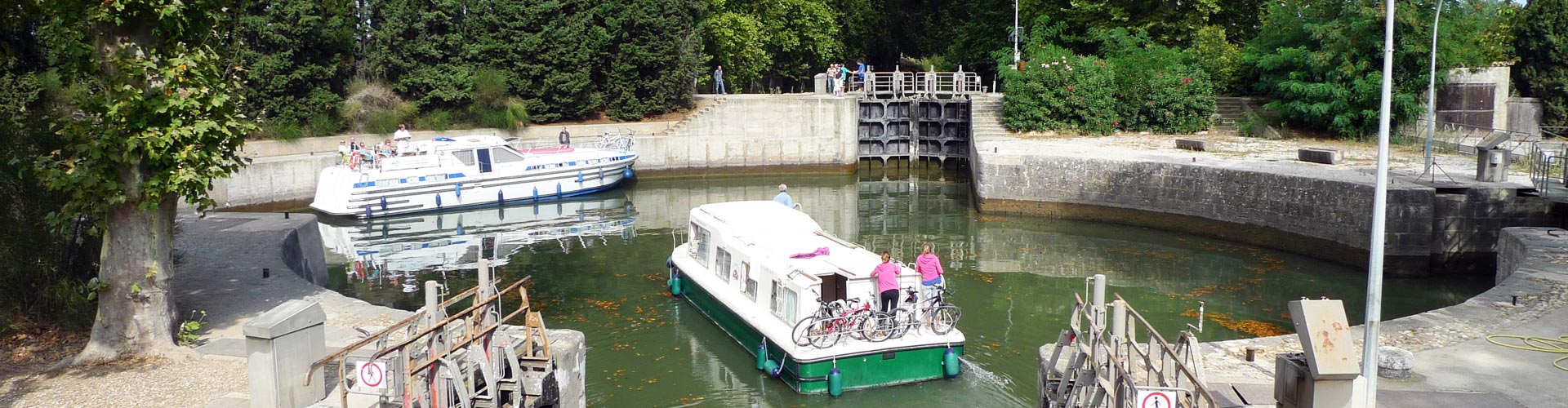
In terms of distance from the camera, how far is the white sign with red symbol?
31.4 ft

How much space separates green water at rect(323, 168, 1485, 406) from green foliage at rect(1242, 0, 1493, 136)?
9.87 meters

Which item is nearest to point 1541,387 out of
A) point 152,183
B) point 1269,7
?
point 152,183


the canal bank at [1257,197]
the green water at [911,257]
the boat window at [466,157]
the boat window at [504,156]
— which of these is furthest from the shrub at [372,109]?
the canal bank at [1257,197]

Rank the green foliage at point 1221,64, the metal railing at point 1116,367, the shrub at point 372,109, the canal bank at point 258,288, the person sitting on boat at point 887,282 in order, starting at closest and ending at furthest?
the metal railing at point 1116,367 → the canal bank at point 258,288 → the person sitting on boat at point 887,282 → the shrub at point 372,109 → the green foliage at point 1221,64

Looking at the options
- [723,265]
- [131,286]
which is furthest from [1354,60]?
[131,286]

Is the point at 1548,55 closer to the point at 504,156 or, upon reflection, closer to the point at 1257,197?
the point at 1257,197

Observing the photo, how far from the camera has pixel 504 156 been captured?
35812mm

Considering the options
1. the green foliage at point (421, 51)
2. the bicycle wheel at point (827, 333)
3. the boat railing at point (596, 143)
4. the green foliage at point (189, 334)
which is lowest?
the bicycle wheel at point (827, 333)

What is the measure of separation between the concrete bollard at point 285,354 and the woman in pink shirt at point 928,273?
7.57 meters

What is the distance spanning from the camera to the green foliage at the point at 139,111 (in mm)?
12656

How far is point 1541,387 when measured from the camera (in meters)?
12.2

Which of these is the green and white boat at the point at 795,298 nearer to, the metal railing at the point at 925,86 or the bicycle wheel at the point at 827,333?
the bicycle wheel at the point at 827,333

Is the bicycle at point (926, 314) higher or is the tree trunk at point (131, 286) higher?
the tree trunk at point (131, 286)

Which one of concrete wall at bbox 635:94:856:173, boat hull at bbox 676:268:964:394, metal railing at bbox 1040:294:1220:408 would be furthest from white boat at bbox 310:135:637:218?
→ metal railing at bbox 1040:294:1220:408
